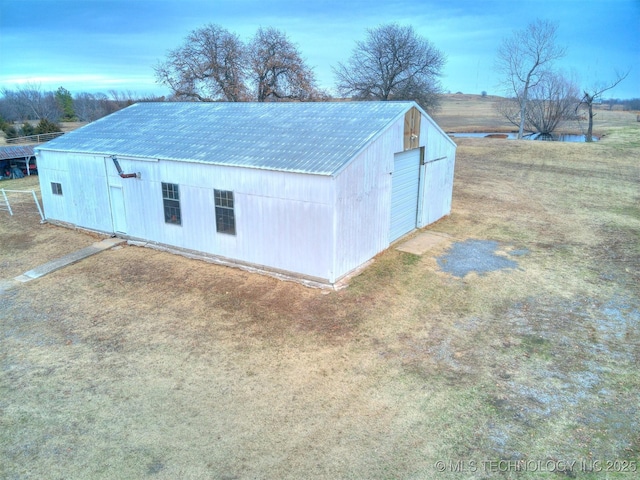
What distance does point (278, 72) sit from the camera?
44406 millimetres

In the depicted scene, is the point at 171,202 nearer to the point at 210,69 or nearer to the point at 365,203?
the point at 365,203

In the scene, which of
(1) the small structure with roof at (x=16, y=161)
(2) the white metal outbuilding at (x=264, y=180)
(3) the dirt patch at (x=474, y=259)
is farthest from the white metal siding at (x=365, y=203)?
(1) the small structure with roof at (x=16, y=161)

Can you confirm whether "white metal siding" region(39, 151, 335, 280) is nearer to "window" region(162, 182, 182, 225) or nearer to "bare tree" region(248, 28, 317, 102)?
"window" region(162, 182, 182, 225)

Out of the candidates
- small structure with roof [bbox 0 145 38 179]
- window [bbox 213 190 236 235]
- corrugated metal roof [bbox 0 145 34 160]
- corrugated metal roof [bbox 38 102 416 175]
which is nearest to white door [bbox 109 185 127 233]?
corrugated metal roof [bbox 38 102 416 175]

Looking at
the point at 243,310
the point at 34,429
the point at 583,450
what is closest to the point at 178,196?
the point at 243,310

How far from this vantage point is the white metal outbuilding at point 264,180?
1267 cm

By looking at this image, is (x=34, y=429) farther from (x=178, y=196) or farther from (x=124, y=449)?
(x=178, y=196)

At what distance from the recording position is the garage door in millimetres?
15766

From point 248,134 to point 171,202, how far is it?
3575 millimetres

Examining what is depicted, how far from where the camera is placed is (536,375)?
876cm

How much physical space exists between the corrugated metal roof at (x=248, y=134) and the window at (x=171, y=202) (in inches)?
41.5

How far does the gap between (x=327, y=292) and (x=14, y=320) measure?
816 centimetres

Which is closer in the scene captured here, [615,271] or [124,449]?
[124,449]

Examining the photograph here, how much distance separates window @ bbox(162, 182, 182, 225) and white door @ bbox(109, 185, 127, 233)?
2.26 metres
